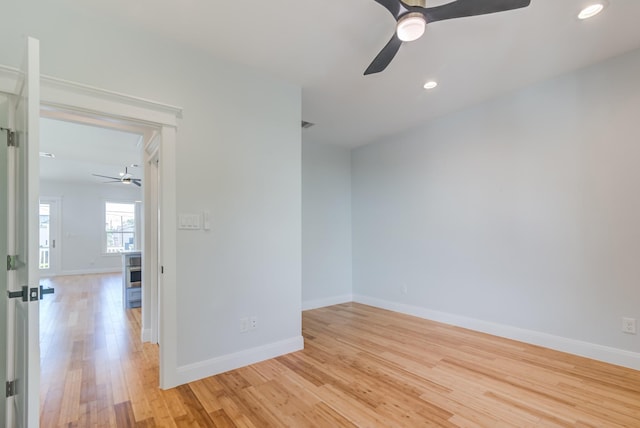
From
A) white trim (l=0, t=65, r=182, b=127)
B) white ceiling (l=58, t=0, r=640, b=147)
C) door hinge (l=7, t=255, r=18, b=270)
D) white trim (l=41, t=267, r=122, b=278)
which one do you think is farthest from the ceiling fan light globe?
white trim (l=41, t=267, r=122, b=278)

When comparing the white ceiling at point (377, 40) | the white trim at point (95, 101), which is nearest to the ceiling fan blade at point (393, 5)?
the white ceiling at point (377, 40)

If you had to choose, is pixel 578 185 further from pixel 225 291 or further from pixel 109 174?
pixel 109 174

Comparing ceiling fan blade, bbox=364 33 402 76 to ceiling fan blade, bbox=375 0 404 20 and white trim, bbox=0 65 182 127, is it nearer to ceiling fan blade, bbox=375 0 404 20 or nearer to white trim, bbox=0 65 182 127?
ceiling fan blade, bbox=375 0 404 20

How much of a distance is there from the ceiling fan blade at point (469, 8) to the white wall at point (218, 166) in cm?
164

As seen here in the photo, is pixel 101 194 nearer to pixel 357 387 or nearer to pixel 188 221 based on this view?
pixel 188 221

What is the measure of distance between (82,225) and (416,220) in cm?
980

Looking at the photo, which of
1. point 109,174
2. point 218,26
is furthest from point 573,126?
point 109,174

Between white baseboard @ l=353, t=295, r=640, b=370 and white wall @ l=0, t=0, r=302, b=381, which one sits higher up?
white wall @ l=0, t=0, r=302, b=381

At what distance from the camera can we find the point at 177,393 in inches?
87.6

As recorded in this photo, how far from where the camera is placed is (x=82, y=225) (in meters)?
8.95

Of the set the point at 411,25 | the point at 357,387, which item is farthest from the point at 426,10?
the point at 357,387

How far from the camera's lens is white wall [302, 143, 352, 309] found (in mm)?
4727

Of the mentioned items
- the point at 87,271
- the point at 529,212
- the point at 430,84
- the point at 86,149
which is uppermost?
the point at 430,84

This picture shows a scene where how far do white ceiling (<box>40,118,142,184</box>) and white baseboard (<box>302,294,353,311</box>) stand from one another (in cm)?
345
